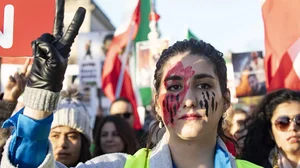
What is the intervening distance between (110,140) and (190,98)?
247 centimetres

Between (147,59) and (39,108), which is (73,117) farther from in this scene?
(147,59)

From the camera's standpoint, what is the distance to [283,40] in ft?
13.5

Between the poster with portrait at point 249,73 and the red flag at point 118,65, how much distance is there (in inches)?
63.7

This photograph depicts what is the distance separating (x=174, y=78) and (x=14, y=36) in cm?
101

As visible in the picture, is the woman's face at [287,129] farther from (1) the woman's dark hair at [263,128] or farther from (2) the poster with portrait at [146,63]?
(2) the poster with portrait at [146,63]

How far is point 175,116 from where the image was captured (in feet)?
7.36

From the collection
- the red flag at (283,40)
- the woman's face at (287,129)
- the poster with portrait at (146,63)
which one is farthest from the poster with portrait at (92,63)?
the woman's face at (287,129)

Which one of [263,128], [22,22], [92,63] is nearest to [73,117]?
[22,22]

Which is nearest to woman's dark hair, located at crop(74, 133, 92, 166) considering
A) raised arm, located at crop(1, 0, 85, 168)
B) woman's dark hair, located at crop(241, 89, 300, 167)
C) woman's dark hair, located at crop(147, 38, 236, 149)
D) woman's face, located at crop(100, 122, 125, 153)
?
woman's face, located at crop(100, 122, 125, 153)

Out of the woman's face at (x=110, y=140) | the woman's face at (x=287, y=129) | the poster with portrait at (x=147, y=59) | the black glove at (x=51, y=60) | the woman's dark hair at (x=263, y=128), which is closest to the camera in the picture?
the black glove at (x=51, y=60)

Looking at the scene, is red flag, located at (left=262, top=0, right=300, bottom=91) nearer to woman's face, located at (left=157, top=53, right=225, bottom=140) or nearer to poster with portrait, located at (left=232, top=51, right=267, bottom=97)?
woman's face, located at (left=157, top=53, right=225, bottom=140)

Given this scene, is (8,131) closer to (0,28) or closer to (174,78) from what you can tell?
A: (0,28)

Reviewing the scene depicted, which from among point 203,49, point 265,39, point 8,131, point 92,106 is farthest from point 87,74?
point 203,49

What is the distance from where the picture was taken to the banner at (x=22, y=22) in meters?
2.79
